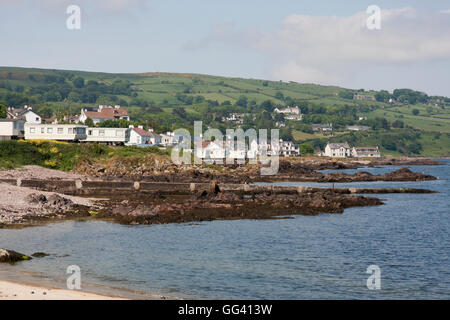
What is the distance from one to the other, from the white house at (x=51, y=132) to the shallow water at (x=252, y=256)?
181ft

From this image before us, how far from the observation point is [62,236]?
32.8m

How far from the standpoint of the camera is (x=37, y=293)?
19359 millimetres

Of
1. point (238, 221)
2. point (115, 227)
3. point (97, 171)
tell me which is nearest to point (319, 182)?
point (97, 171)

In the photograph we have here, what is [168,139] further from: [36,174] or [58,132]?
[36,174]

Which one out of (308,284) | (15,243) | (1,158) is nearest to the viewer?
(308,284)

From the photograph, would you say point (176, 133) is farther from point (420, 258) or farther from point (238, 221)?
point (420, 258)

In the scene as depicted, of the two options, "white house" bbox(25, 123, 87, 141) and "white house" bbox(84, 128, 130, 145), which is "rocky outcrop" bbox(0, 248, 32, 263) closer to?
"white house" bbox(25, 123, 87, 141)

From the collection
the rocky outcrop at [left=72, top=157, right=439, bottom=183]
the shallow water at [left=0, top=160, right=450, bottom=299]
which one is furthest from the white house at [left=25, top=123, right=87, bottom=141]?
the shallow water at [left=0, top=160, right=450, bottom=299]

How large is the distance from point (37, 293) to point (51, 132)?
243 ft

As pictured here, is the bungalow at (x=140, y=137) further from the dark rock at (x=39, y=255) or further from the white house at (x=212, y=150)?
the dark rock at (x=39, y=255)

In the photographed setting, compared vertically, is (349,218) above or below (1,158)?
below

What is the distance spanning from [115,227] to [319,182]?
54757 mm
